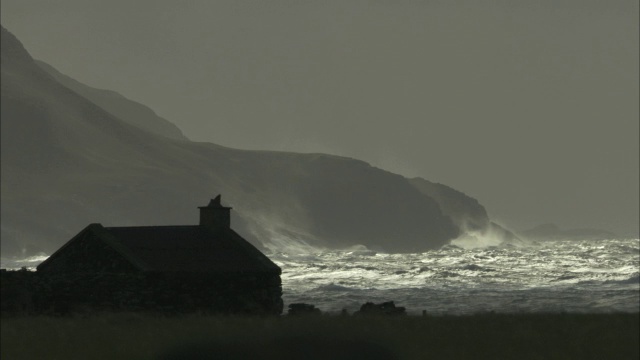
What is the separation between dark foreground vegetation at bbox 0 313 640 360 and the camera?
105ft

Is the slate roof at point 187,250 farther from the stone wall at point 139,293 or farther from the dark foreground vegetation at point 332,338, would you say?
the dark foreground vegetation at point 332,338

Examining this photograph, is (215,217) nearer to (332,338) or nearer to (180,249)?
(180,249)

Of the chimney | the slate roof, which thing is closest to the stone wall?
the slate roof

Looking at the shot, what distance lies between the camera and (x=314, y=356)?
3066cm

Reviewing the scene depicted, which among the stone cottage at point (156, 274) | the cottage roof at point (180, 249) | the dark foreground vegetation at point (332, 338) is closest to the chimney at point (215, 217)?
the cottage roof at point (180, 249)

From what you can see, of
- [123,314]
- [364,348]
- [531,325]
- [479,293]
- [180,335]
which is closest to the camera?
[364,348]

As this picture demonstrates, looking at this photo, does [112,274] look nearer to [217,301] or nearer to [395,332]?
[217,301]

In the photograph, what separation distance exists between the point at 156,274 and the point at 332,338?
45.8ft

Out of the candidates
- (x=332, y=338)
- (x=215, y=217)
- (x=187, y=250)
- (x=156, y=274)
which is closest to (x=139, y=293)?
(x=156, y=274)

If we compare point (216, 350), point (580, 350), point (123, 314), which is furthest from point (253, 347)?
point (123, 314)

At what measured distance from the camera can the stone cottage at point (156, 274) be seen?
1811 inches

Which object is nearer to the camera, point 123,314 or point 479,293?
point 123,314

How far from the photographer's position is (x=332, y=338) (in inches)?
1325

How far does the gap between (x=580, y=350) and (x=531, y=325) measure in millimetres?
4903
